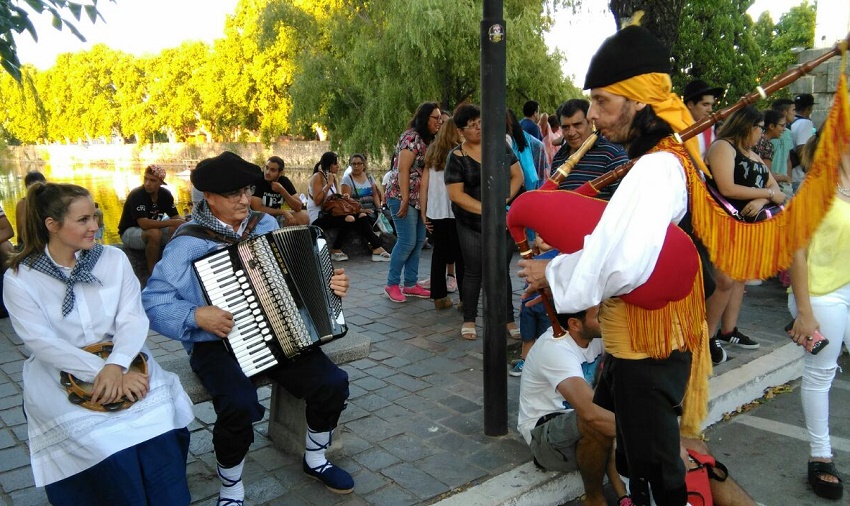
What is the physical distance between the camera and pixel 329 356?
3.64 m

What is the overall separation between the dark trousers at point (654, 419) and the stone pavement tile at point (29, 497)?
2842 mm

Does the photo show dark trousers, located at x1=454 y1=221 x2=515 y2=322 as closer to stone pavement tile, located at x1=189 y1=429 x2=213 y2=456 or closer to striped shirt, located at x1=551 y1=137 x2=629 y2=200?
striped shirt, located at x1=551 y1=137 x2=629 y2=200

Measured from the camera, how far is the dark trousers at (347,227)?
9.12 metres

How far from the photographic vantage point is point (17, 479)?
11.3 feet

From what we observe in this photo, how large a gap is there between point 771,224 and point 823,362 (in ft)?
5.34

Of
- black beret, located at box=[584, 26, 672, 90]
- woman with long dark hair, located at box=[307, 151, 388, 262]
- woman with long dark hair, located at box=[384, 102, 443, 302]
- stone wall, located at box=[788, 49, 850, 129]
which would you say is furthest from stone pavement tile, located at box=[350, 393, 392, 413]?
stone wall, located at box=[788, 49, 850, 129]

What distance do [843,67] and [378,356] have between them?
3.97m

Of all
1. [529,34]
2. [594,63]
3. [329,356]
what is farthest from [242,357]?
[529,34]

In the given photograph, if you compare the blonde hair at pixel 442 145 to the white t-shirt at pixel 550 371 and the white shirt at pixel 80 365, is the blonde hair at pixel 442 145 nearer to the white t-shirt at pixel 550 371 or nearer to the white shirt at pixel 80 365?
the white t-shirt at pixel 550 371

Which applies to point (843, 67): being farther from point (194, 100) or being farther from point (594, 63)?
point (194, 100)

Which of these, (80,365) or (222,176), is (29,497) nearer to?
(80,365)

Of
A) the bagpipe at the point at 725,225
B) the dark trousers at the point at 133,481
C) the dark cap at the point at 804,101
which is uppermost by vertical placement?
the dark cap at the point at 804,101

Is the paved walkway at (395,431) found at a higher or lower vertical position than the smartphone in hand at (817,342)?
lower

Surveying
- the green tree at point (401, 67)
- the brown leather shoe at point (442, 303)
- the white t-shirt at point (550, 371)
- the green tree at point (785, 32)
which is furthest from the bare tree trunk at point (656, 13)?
the green tree at point (785, 32)
